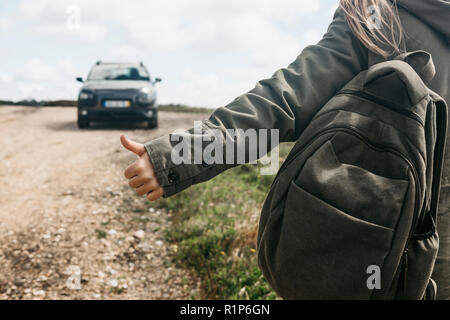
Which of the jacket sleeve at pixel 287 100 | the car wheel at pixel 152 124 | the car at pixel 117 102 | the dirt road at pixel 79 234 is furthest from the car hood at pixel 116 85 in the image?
the jacket sleeve at pixel 287 100

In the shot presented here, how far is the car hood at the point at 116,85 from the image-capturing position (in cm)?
911

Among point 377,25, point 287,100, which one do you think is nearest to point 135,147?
point 287,100

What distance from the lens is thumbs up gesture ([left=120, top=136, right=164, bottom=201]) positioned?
124cm

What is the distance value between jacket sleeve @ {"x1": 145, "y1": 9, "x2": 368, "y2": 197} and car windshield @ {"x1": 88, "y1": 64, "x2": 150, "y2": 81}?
8.99 meters

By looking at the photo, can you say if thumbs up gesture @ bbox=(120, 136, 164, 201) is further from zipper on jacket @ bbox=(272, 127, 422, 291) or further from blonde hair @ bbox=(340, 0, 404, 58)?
blonde hair @ bbox=(340, 0, 404, 58)

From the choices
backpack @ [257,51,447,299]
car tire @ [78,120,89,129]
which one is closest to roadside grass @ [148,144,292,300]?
backpack @ [257,51,447,299]

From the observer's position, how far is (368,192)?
118cm

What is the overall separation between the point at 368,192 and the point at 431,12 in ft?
2.38

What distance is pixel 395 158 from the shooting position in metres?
1.19
